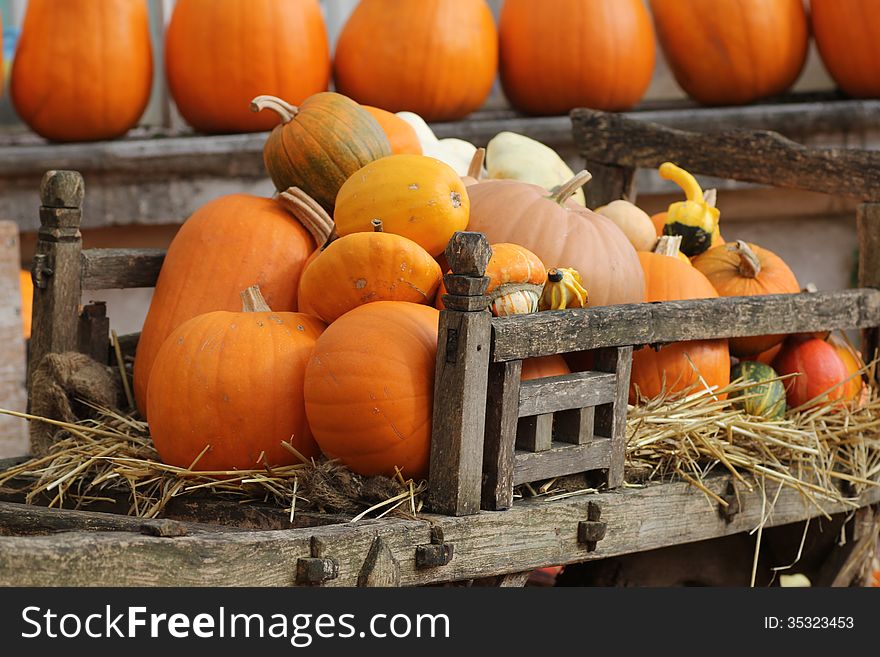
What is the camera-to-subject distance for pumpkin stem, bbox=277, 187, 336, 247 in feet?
8.04

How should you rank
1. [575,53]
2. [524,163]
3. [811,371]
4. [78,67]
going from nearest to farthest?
[811,371], [524,163], [78,67], [575,53]

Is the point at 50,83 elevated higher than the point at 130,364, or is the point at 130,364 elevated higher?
the point at 50,83

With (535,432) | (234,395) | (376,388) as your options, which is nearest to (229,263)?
(234,395)

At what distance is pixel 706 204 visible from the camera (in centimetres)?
299

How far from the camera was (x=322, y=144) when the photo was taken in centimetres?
244

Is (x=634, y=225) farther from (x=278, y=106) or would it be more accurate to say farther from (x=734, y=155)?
(x=278, y=106)

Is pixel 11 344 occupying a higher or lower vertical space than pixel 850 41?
lower

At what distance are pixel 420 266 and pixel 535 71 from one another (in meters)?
2.37

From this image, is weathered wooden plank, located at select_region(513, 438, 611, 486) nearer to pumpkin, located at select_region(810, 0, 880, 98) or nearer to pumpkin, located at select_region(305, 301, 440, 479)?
pumpkin, located at select_region(305, 301, 440, 479)

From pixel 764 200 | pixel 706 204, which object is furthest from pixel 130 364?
pixel 764 200

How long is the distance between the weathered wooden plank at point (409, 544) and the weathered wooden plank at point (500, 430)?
0.04 meters

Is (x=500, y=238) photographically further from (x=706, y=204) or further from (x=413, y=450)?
(x=706, y=204)

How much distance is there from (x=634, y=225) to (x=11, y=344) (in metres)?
1.99

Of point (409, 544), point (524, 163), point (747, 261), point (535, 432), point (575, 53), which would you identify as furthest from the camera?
A: point (575, 53)
